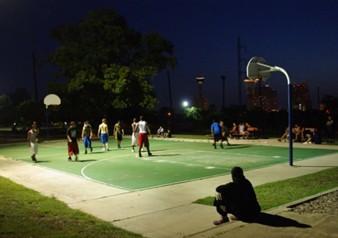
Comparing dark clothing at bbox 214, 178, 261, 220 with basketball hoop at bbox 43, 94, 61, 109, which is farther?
basketball hoop at bbox 43, 94, 61, 109

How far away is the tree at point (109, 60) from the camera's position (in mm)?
46406

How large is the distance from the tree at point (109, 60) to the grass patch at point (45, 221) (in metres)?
33.2

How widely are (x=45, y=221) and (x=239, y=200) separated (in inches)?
157

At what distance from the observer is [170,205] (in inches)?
455

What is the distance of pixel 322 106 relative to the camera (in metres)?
46.4

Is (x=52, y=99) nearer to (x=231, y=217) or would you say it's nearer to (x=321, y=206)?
(x=321, y=206)

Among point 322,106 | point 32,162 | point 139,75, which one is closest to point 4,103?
point 139,75

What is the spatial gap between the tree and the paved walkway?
89.9 feet

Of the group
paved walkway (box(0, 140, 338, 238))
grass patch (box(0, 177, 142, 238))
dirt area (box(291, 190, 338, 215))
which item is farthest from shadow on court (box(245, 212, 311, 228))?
grass patch (box(0, 177, 142, 238))

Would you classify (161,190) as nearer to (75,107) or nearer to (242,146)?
(242,146)

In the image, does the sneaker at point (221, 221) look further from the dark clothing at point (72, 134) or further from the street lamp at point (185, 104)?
the street lamp at point (185, 104)

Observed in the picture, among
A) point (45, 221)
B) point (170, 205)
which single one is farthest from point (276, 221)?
point (45, 221)

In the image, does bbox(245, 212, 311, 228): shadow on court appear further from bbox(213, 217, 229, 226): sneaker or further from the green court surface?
the green court surface

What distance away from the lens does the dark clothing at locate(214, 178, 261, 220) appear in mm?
9047
